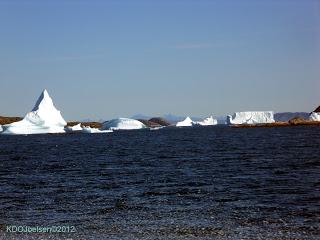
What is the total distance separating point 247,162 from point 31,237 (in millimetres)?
20832

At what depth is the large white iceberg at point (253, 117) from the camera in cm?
13838

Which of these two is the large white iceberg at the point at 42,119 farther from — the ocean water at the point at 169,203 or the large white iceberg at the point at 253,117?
the ocean water at the point at 169,203

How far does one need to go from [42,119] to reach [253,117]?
6530 cm

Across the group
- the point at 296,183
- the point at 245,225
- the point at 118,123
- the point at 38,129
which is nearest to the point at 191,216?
the point at 245,225

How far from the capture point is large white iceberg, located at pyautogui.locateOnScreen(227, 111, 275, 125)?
454 ft

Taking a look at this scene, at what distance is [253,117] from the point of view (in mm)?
137875

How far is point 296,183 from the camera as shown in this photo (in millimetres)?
19328

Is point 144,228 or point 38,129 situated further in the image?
point 38,129

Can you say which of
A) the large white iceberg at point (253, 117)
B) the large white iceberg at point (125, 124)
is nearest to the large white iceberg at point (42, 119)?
the large white iceberg at point (125, 124)

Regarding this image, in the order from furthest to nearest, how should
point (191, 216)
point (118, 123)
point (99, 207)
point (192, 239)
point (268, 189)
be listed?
point (118, 123) → point (268, 189) → point (99, 207) → point (191, 216) → point (192, 239)

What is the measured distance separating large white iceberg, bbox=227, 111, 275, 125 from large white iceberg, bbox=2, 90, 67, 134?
58.3 metres

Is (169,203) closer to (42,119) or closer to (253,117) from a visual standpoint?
(42,119)

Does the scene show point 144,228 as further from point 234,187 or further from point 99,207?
point 234,187

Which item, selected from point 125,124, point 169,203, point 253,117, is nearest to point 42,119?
point 125,124
